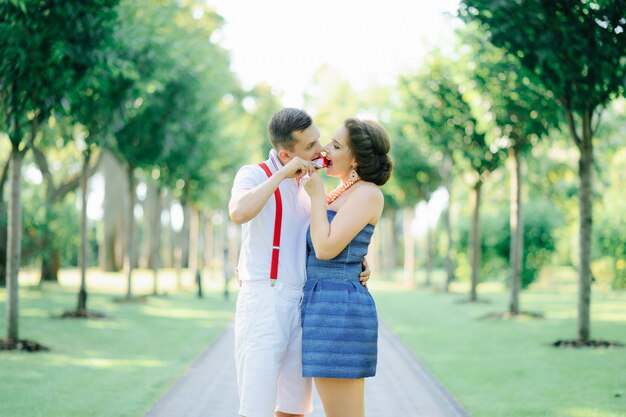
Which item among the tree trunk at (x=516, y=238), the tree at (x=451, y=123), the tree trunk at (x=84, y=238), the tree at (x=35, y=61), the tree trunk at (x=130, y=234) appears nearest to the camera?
the tree at (x=35, y=61)

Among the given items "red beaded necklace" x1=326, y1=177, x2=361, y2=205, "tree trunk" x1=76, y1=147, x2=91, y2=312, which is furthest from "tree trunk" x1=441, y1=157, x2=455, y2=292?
"red beaded necklace" x1=326, y1=177, x2=361, y2=205

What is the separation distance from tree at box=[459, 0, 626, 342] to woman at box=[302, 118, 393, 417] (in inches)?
300

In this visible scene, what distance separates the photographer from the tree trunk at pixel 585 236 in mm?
12531

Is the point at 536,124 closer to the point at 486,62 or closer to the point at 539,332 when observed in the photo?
the point at 486,62

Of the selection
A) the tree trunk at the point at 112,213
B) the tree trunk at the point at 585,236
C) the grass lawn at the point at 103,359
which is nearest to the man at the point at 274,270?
the grass lawn at the point at 103,359

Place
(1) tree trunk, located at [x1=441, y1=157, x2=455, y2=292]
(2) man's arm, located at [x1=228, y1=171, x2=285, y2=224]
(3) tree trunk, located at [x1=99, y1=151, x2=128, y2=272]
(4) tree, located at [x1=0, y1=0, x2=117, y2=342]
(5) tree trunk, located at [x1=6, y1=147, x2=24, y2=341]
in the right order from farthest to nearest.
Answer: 1. (3) tree trunk, located at [x1=99, y1=151, x2=128, y2=272]
2. (1) tree trunk, located at [x1=441, y1=157, x2=455, y2=292]
3. (5) tree trunk, located at [x1=6, y1=147, x2=24, y2=341]
4. (4) tree, located at [x1=0, y1=0, x2=117, y2=342]
5. (2) man's arm, located at [x1=228, y1=171, x2=285, y2=224]

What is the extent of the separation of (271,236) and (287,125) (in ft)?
1.86

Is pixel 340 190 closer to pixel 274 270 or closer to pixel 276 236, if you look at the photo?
pixel 276 236

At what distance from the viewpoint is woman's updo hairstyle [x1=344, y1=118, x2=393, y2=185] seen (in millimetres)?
4129

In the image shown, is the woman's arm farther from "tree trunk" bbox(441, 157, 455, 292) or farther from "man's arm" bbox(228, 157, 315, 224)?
"tree trunk" bbox(441, 157, 455, 292)

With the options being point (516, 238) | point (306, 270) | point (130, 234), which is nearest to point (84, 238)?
point (130, 234)

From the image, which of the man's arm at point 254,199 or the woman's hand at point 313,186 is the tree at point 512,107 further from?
the man's arm at point 254,199

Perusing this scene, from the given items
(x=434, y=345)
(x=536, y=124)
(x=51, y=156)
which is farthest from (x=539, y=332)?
(x=51, y=156)

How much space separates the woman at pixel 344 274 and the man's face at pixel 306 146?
0.26 ft
